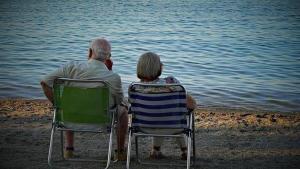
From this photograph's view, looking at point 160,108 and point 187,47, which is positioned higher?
point 160,108

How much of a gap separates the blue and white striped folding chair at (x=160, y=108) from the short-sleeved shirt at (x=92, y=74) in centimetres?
30

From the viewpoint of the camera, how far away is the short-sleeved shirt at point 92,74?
561cm

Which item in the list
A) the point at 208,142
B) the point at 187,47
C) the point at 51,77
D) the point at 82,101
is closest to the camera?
the point at 82,101

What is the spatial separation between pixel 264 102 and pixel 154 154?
19.0ft

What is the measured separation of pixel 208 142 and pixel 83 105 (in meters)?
2.29

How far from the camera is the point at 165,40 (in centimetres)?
2644

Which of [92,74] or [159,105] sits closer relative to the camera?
[159,105]

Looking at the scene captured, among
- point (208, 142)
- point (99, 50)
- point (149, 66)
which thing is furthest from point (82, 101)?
point (208, 142)

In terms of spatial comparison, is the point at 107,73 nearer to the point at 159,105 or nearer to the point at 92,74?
the point at 92,74

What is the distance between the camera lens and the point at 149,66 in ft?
18.0

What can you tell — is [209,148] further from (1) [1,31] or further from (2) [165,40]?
(1) [1,31]

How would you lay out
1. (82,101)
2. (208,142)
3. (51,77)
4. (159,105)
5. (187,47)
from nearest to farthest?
(159,105) < (82,101) < (51,77) < (208,142) < (187,47)

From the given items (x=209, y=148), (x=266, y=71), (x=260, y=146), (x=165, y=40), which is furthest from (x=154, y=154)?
(x=165, y=40)

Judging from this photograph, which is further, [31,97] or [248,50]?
[248,50]
